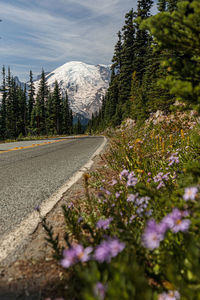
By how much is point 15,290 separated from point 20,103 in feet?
210

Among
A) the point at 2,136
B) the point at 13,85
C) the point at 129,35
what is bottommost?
the point at 2,136

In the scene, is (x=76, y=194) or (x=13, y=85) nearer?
(x=76, y=194)

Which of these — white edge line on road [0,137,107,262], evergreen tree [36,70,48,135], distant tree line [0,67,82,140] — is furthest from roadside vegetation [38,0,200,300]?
evergreen tree [36,70,48,135]

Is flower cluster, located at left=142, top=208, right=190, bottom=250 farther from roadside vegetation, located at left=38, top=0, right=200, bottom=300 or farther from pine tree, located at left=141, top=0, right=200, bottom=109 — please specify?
pine tree, located at left=141, top=0, right=200, bottom=109

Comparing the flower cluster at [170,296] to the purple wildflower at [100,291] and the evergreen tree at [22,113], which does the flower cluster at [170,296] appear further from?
the evergreen tree at [22,113]

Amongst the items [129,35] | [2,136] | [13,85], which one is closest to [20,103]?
[13,85]

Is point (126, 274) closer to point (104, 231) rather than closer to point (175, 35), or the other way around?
point (104, 231)

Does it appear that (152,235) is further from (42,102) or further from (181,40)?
(42,102)

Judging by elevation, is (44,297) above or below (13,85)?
below

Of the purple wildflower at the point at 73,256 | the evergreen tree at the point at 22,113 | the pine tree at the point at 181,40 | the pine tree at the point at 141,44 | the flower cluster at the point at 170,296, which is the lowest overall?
the flower cluster at the point at 170,296

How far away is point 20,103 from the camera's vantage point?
59781 millimetres

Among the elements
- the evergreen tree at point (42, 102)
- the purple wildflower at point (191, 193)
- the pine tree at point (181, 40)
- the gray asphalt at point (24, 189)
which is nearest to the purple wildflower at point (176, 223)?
the purple wildflower at point (191, 193)

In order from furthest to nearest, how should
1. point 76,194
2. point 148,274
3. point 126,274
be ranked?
point 76,194 → point 148,274 → point 126,274

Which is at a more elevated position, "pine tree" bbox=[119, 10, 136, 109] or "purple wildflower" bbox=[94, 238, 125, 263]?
"pine tree" bbox=[119, 10, 136, 109]
